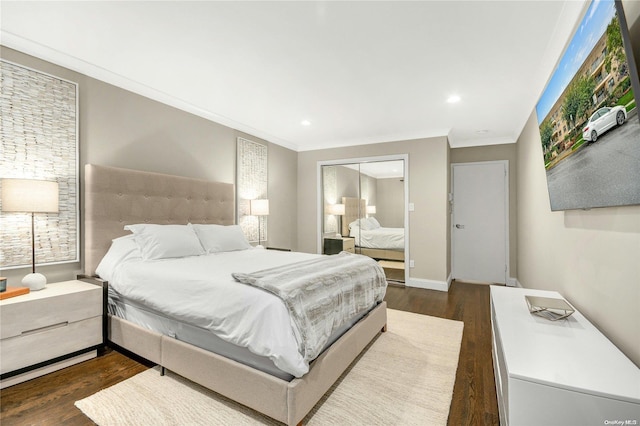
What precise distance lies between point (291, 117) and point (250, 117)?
0.58 meters

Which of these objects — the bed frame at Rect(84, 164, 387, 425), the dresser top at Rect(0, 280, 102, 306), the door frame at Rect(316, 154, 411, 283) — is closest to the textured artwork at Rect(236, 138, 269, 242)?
the bed frame at Rect(84, 164, 387, 425)

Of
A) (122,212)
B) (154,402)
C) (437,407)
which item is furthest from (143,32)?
(437,407)

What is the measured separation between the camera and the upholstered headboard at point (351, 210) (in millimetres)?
5211

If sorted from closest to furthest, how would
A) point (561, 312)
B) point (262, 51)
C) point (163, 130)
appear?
point (561, 312) < point (262, 51) < point (163, 130)

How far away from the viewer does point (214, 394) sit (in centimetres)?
193

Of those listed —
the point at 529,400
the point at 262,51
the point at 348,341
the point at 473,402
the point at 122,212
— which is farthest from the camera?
the point at 122,212

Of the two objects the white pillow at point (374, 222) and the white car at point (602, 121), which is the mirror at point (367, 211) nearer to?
the white pillow at point (374, 222)

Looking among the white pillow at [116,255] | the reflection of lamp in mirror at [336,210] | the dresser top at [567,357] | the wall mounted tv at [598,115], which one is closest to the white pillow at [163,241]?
the white pillow at [116,255]

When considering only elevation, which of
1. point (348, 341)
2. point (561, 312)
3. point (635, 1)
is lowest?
point (348, 341)

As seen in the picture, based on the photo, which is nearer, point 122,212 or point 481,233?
point 122,212

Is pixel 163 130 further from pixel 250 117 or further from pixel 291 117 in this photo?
pixel 291 117

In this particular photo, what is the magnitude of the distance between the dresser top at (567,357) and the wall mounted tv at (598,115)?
0.66 metres

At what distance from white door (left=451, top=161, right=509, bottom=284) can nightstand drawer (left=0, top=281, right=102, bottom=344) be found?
207 inches

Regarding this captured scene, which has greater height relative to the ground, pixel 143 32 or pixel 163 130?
pixel 143 32
